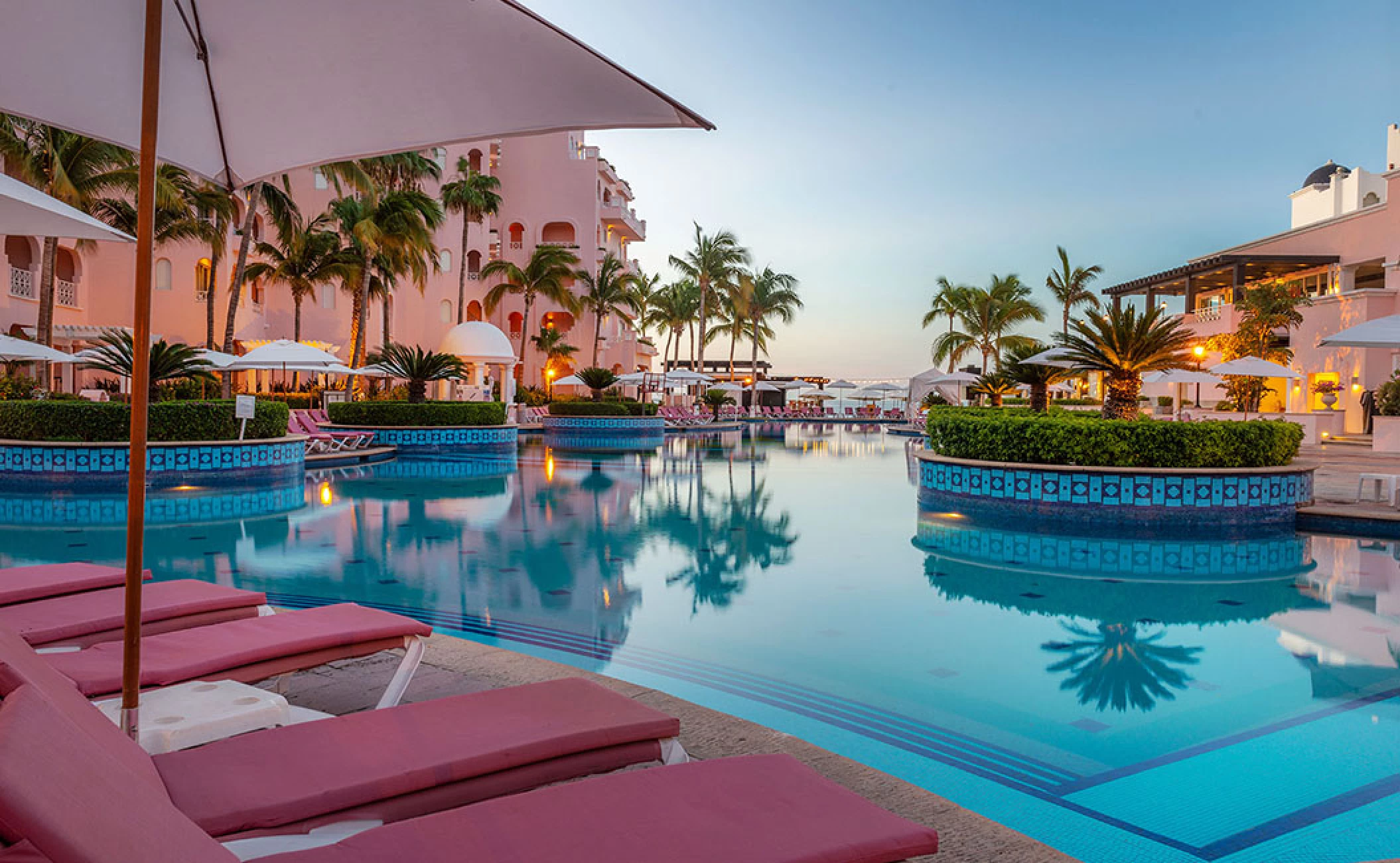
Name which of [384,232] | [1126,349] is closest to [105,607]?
[1126,349]

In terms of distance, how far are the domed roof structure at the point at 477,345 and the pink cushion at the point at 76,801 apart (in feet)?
95.8

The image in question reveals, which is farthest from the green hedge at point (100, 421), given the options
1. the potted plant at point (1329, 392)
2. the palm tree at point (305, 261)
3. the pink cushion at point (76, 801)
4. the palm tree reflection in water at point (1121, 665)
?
the potted plant at point (1329, 392)

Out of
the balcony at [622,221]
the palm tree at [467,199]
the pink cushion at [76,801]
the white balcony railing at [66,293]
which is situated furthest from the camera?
the balcony at [622,221]

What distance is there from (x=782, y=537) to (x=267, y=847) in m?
8.03

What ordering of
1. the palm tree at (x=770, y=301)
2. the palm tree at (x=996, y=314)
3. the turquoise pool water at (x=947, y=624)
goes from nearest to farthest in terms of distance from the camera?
the turquoise pool water at (x=947, y=624)
the palm tree at (x=996, y=314)
the palm tree at (x=770, y=301)

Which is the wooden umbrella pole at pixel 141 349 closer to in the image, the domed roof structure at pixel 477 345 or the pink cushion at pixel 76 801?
the pink cushion at pixel 76 801

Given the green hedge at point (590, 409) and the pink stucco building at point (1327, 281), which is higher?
the pink stucco building at point (1327, 281)

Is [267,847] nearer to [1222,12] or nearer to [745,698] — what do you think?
[745,698]

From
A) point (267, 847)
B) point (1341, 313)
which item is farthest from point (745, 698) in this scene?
point (1341, 313)

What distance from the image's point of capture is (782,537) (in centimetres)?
987

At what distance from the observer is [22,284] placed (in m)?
22.4

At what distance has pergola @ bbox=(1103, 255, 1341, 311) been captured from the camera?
1276 inches

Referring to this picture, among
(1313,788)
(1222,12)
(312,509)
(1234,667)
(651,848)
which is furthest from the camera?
(1222,12)

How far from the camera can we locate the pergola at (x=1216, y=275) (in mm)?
32406
